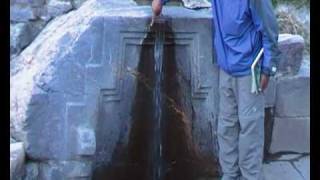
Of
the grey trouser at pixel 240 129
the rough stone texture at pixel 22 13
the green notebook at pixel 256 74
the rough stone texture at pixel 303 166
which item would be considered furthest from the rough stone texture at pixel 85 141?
the rough stone texture at pixel 22 13

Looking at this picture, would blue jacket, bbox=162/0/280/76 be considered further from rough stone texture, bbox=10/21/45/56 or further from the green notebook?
rough stone texture, bbox=10/21/45/56

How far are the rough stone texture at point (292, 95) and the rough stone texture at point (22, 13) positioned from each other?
212 cm

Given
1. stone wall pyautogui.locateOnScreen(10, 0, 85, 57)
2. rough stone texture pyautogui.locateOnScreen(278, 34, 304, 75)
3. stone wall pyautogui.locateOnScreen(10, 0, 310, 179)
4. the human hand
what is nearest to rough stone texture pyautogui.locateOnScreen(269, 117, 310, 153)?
rough stone texture pyautogui.locateOnScreen(278, 34, 304, 75)

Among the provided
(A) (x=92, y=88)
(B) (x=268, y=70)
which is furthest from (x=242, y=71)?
(A) (x=92, y=88)

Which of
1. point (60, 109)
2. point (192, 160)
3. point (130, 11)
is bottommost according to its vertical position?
point (192, 160)

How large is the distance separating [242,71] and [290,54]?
2.65ft

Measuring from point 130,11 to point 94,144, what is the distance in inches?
32.9

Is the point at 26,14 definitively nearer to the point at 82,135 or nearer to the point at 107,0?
the point at 107,0

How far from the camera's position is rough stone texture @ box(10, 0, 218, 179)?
12.7ft

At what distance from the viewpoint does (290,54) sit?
437 cm

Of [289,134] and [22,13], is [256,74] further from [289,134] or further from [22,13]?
[22,13]

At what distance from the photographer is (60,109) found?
3.90 metres

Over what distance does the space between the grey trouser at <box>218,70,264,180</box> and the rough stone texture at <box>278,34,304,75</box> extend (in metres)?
0.64
